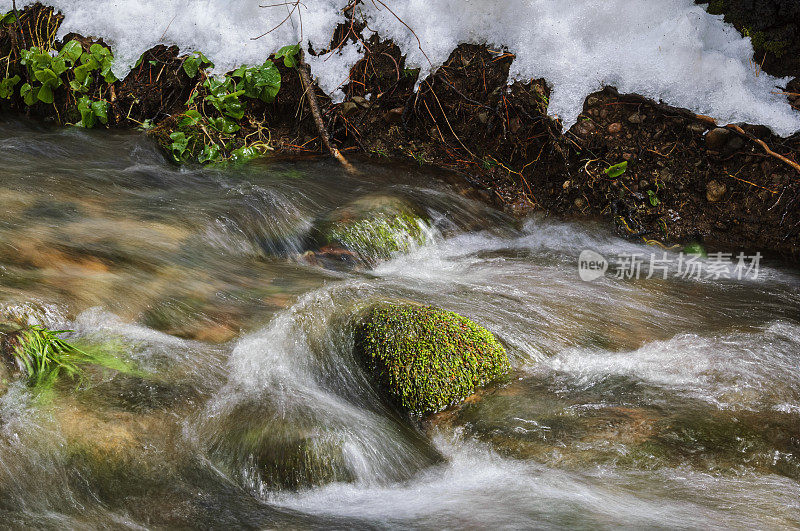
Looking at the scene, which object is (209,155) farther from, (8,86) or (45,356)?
(45,356)

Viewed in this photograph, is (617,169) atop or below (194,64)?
below

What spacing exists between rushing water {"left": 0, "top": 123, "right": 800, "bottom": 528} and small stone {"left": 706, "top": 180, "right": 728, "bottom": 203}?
2.54ft

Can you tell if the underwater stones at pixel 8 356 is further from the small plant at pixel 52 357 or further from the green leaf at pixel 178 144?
the green leaf at pixel 178 144

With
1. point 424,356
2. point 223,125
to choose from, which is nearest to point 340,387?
point 424,356

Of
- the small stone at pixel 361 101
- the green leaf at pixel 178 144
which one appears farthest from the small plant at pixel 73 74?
the small stone at pixel 361 101

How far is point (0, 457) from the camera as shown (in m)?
2.59

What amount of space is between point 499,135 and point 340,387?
11.8ft

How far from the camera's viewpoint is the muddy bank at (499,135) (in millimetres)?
5531

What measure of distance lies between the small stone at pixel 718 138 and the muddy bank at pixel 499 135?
0.01m

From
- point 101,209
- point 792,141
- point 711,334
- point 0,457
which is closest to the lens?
point 0,457

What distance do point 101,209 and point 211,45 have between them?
2.92 m

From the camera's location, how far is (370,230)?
203 inches

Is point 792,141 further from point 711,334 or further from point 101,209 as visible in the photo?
point 101,209

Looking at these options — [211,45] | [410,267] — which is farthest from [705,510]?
[211,45]
